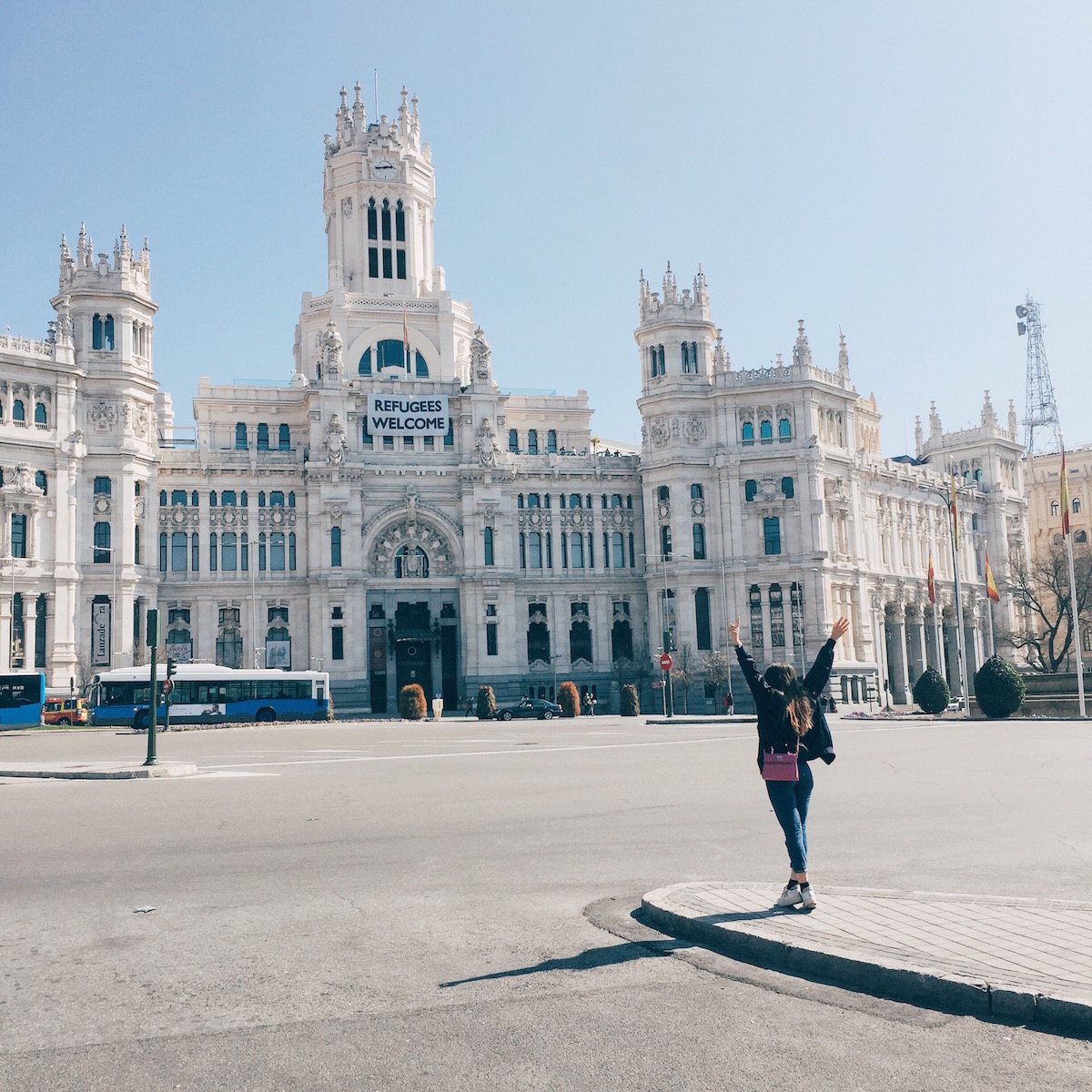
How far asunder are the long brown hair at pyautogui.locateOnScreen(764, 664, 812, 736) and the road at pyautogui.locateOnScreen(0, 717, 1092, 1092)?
63.8 inches

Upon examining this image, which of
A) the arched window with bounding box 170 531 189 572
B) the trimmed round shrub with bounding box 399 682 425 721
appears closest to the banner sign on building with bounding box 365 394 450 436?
the arched window with bounding box 170 531 189 572

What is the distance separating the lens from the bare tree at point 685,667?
7331 cm

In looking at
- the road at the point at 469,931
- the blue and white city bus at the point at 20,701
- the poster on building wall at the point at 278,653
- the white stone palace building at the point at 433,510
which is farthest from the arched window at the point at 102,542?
the road at the point at 469,931

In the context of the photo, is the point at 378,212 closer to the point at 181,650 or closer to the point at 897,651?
the point at 181,650

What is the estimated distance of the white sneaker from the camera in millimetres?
9320

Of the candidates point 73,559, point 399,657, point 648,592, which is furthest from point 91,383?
point 648,592

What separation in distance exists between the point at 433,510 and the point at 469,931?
69.1 metres

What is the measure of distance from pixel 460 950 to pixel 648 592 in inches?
2795

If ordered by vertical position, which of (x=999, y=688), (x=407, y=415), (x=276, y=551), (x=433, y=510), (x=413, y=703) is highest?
(x=407, y=415)

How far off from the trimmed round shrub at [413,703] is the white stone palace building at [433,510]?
9738 mm

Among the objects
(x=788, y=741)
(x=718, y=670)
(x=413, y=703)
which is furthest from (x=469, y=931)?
(x=718, y=670)

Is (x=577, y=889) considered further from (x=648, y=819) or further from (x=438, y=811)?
(x=438, y=811)

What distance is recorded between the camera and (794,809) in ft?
32.3

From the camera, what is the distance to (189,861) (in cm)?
1327
